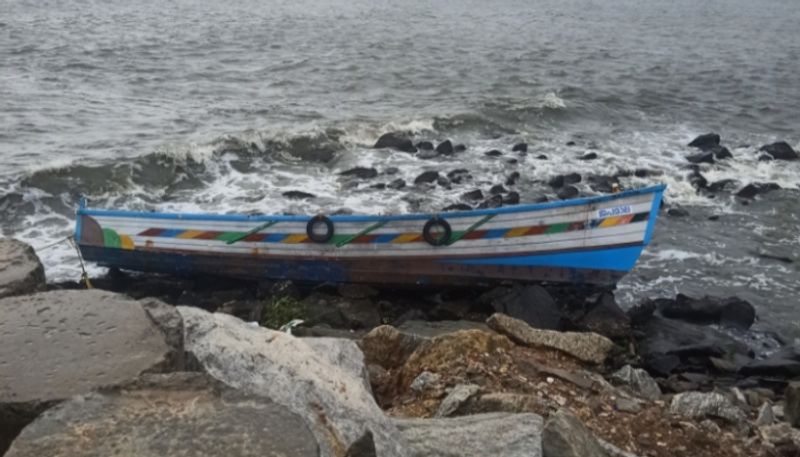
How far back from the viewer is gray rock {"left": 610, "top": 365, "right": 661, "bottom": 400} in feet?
27.9

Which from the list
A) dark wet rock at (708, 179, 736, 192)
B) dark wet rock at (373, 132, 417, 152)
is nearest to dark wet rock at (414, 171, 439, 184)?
dark wet rock at (373, 132, 417, 152)

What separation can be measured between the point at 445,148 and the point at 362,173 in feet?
10.4

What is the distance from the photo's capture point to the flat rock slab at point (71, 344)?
11.4 ft

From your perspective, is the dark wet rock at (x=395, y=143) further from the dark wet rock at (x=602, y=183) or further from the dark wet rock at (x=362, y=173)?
the dark wet rock at (x=602, y=183)

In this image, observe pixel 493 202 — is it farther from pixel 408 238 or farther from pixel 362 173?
pixel 408 238

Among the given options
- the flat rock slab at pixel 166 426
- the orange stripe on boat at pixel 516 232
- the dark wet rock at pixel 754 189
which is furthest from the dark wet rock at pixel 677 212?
the flat rock slab at pixel 166 426

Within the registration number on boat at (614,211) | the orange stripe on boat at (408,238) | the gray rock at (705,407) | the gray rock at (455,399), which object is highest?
the gray rock at (455,399)

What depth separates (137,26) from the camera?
38.4 meters

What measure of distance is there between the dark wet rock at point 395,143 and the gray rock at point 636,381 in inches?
501

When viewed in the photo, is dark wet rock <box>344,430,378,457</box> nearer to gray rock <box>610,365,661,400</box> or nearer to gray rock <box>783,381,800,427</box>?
gray rock <box>610,365,661,400</box>

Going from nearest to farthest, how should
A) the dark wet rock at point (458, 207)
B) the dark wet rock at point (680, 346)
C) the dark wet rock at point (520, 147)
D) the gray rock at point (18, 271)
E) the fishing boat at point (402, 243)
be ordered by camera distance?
1. the gray rock at point (18, 271)
2. the dark wet rock at point (680, 346)
3. the fishing boat at point (402, 243)
4. the dark wet rock at point (458, 207)
5. the dark wet rock at point (520, 147)

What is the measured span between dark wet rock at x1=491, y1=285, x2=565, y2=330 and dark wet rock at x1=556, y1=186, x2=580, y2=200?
20.5ft

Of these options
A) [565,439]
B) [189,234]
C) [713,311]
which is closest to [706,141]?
[713,311]

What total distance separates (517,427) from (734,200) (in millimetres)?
14617
